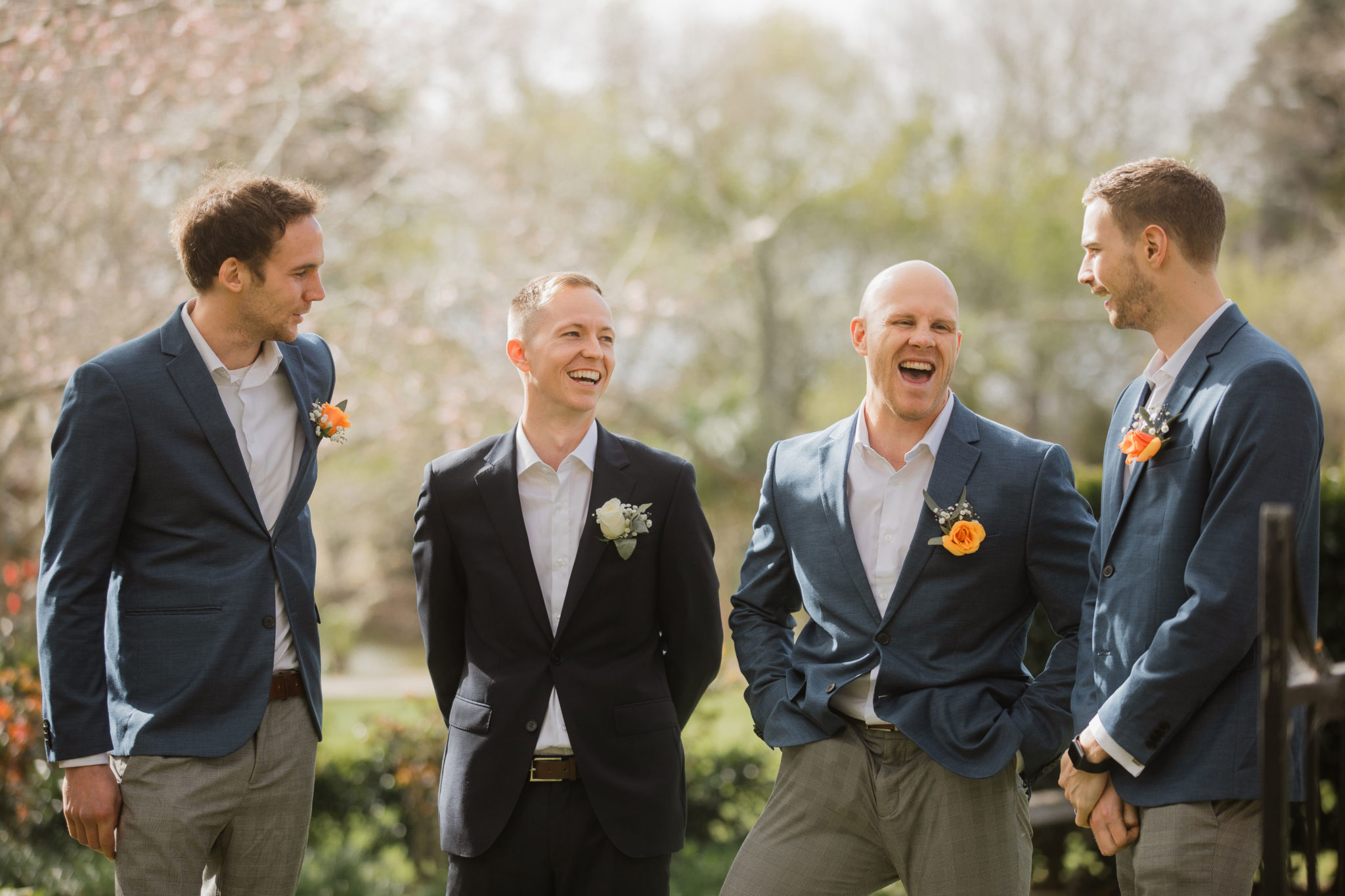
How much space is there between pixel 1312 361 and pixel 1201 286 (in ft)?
48.2

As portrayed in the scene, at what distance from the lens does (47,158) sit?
6.46 metres

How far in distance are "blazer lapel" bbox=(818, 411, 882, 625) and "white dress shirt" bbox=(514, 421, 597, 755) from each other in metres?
0.65

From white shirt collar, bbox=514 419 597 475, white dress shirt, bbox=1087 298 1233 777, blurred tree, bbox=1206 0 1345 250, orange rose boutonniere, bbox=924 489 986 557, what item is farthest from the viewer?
blurred tree, bbox=1206 0 1345 250

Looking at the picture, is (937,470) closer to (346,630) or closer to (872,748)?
(872,748)

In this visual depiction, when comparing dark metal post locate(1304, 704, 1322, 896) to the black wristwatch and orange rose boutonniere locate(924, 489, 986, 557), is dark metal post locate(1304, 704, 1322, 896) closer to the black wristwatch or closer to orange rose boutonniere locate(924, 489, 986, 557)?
the black wristwatch

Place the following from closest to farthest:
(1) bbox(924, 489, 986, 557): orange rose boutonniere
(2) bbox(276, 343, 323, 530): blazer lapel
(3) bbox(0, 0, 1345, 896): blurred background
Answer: (1) bbox(924, 489, 986, 557): orange rose boutonniere → (2) bbox(276, 343, 323, 530): blazer lapel → (3) bbox(0, 0, 1345, 896): blurred background

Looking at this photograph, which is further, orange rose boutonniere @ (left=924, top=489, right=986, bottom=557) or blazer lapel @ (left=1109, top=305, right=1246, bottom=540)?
orange rose boutonniere @ (left=924, top=489, right=986, bottom=557)

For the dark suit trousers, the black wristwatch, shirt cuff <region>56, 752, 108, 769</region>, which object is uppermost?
the black wristwatch

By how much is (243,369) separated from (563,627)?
1.11 metres

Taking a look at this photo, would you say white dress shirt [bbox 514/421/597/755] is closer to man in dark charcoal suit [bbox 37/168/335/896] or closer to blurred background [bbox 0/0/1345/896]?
man in dark charcoal suit [bbox 37/168/335/896]

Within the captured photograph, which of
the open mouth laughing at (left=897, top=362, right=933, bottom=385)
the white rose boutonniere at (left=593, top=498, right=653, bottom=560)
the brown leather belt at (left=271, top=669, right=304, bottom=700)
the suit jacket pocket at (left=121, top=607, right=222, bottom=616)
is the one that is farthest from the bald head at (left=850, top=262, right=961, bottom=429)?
the suit jacket pocket at (left=121, top=607, right=222, bottom=616)

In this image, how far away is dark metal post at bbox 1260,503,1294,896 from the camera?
5.77ft

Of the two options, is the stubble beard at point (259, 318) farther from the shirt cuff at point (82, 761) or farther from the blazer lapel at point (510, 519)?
the shirt cuff at point (82, 761)

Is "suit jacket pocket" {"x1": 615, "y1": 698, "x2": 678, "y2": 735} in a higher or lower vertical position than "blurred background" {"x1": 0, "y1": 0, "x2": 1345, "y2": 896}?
lower
